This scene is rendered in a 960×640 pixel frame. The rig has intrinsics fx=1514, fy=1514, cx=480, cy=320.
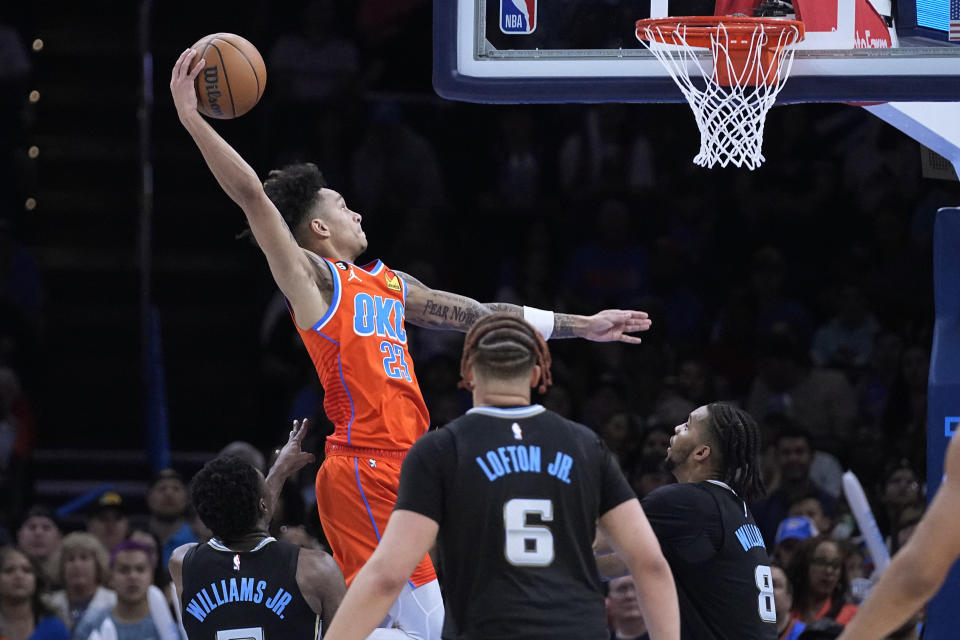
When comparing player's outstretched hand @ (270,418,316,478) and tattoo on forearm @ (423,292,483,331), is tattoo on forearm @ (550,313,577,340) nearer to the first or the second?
tattoo on forearm @ (423,292,483,331)

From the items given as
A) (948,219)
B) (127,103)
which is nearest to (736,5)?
(948,219)

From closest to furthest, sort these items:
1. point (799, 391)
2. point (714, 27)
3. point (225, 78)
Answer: point (225, 78) < point (714, 27) < point (799, 391)

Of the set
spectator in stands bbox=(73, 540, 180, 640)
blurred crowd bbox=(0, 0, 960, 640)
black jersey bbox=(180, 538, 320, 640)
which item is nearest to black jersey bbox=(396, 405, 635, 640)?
black jersey bbox=(180, 538, 320, 640)

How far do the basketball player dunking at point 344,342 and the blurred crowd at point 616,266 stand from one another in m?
3.56

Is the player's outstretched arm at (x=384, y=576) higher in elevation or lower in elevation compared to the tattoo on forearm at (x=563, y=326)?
lower

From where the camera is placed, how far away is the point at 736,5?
20.3 feet

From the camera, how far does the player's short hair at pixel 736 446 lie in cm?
533

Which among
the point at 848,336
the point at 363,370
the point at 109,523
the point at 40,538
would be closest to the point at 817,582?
the point at 363,370

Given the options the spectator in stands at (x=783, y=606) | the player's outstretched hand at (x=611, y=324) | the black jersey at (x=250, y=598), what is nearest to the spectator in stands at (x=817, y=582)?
the spectator in stands at (x=783, y=606)

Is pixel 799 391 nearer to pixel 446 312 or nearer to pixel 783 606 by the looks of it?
pixel 783 606

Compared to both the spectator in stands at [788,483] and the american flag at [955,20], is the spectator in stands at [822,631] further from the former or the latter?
the american flag at [955,20]

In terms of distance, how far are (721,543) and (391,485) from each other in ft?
3.93

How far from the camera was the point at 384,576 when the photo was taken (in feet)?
13.4

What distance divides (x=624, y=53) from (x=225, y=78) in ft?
5.30
